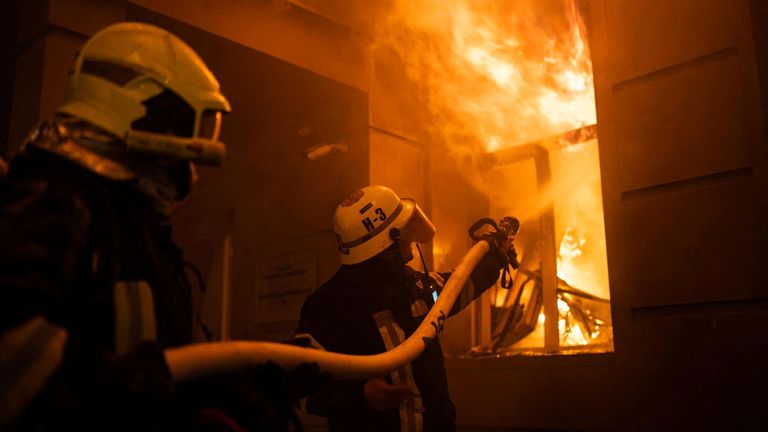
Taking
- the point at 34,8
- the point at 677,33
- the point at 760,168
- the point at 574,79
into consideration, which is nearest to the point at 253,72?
the point at 34,8

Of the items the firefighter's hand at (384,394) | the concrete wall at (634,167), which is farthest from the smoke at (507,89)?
the firefighter's hand at (384,394)

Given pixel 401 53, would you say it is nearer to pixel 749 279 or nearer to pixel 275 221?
pixel 275 221

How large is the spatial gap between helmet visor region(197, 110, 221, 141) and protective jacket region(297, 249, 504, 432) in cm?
138

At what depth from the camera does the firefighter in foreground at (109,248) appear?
4.60ft

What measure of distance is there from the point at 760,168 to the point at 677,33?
106cm

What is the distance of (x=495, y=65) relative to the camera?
5539 mm

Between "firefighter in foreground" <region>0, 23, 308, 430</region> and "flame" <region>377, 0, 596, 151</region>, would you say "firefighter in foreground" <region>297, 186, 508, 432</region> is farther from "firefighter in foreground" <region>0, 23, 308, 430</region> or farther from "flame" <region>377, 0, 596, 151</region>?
"flame" <region>377, 0, 596, 151</region>

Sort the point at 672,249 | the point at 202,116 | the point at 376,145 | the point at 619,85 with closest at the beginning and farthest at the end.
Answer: the point at 202,116, the point at 672,249, the point at 619,85, the point at 376,145

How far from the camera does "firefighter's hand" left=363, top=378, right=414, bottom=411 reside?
2979mm

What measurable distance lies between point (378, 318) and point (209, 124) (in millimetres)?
1555

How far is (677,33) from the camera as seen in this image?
392 cm

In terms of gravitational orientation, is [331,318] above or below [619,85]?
below

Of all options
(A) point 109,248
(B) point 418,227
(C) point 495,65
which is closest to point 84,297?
(A) point 109,248

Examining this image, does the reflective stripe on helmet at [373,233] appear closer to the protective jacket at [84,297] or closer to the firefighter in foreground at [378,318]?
the firefighter in foreground at [378,318]
